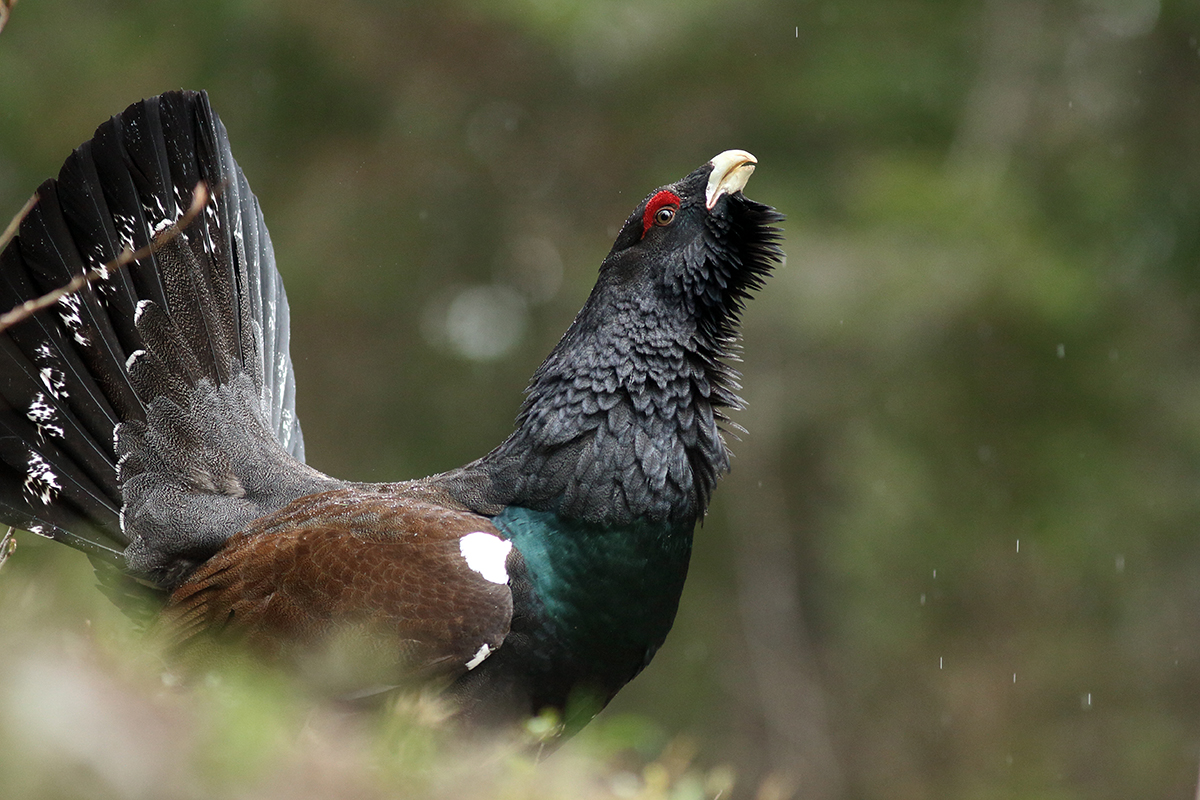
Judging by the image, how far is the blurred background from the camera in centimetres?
762

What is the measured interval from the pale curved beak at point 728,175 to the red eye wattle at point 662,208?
0.30 ft

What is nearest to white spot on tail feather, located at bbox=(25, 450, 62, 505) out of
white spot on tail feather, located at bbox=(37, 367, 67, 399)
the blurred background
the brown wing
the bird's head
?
white spot on tail feather, located at bbox=(37, 367, 67, 399)

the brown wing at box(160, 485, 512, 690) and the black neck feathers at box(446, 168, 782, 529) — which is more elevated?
the black neck feathers at box(446, 168, 782, 529)

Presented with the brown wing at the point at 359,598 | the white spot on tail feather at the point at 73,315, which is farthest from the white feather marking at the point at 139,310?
the brown wing at the point at 359,598

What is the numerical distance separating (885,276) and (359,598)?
531 cm

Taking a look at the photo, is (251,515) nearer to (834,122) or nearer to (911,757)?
(834,122)

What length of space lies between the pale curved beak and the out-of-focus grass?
1.68 meters

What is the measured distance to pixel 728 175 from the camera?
333cm

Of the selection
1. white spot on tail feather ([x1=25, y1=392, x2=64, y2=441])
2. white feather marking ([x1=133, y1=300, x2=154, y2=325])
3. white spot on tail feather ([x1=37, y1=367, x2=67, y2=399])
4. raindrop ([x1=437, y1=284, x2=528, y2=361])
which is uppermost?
raindrop ([x1=437, y1=284, x2=528, y2=361])

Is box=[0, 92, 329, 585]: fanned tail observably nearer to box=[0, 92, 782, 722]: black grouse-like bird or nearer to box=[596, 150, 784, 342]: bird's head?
box=[0, 92, 782, 722]: black grouse-like bird

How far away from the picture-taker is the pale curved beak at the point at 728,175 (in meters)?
3.32

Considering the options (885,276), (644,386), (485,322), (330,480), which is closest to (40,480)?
(330,480)

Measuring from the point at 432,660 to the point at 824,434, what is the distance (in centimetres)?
614

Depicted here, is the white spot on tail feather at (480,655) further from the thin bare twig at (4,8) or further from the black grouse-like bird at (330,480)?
the thin bare twig at (4,8)
